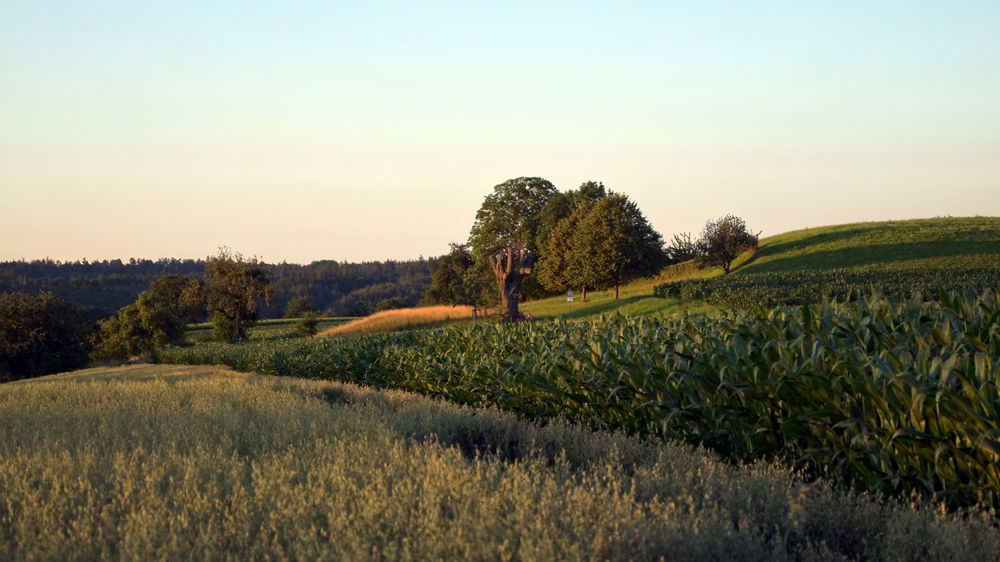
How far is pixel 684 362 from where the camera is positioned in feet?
22.7

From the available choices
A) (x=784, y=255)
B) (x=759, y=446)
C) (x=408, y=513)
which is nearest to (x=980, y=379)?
(x=759, y=446)

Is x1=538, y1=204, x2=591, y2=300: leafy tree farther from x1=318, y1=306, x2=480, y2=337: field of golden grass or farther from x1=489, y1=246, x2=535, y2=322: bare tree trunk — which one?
x1=489, y1=246, x2=535, y2=322: bare tree trunk

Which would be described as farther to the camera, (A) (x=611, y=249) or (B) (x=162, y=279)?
(B) (x=162, y=279)

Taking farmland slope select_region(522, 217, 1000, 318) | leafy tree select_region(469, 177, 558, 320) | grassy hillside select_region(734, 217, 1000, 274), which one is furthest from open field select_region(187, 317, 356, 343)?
grassy hillside select_region(734, 217, 1000, 274)

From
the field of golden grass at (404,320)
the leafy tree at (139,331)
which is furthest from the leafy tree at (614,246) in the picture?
the leafy tree at (139,331)

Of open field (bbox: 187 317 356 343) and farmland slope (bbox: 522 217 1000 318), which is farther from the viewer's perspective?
open field (bbox: 187 317 356 343)

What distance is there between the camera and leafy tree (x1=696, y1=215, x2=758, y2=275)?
189ft

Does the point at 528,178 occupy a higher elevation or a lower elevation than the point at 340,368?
higher

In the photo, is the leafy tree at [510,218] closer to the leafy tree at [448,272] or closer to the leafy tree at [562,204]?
the leafy tree at [562,204]

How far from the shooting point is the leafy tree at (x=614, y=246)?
49125 mm

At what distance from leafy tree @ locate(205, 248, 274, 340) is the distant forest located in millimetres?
40307

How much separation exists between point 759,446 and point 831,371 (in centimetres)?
110

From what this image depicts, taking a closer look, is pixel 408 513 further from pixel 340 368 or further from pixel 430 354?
pixel 340 368

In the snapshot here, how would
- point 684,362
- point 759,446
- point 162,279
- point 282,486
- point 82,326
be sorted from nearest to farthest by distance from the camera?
1. point 282,486
2. point 759,446
3. point 684,362
4. point 82,326
5. point 162,279
